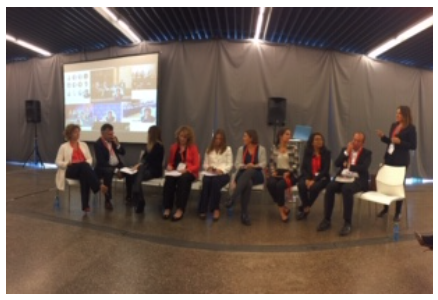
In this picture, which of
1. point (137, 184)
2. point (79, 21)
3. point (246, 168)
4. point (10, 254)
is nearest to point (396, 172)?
point (246, 168)

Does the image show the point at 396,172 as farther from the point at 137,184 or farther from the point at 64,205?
the point at 64,205

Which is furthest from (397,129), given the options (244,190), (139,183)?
(139,183)

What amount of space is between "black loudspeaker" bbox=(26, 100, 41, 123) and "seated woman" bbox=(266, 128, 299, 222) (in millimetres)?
6097

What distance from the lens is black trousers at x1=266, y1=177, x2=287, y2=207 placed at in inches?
137

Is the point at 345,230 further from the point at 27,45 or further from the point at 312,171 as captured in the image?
the point at 27,45

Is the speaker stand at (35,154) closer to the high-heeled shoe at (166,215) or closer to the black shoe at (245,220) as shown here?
the high-heeled shoe at (166,215)

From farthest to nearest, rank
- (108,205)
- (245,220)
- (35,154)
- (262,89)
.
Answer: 1. (35,154)
2. (262,89)
3. (108,205)
4. (245,220)

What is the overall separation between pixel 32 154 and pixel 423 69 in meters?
9.56

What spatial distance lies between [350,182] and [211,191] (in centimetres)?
151

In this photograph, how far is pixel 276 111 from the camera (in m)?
5.63

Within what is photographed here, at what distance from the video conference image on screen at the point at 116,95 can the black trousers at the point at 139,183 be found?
7.05 ft

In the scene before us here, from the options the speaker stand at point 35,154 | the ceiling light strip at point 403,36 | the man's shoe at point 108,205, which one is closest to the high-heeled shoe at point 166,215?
the man's shoe at point 108,205

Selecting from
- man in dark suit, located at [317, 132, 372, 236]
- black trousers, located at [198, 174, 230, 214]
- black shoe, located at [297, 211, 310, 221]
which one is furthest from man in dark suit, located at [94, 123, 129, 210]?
man in dark suit, located at [317, 132, 372, 236]

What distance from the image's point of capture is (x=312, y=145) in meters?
3.61
